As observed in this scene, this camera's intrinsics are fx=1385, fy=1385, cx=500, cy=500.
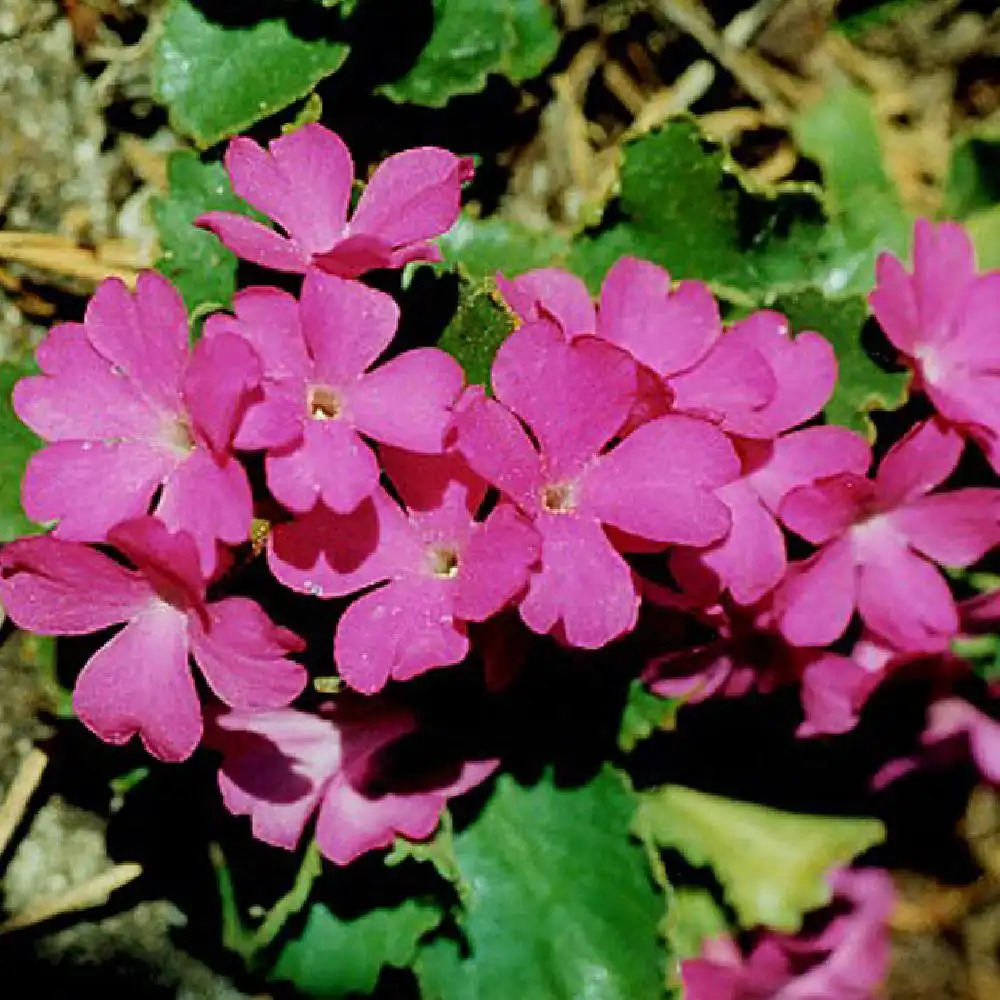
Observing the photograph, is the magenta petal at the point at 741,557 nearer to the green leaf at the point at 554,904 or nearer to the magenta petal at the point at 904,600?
the magenta petal at the point at 904,600

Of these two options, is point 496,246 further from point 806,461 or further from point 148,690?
point 148,690

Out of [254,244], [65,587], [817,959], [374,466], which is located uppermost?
[254,244]

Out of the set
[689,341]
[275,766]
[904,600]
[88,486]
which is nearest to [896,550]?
[904,600]

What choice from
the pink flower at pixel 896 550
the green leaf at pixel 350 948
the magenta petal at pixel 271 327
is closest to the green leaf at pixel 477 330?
the magenta petal at pixel 271 327

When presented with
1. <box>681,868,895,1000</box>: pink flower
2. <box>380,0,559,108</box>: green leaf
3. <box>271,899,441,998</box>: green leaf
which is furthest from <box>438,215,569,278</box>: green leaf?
<box>681,868,895,1000</box>: pink flower

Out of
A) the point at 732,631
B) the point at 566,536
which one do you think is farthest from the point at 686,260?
the point at 566,536

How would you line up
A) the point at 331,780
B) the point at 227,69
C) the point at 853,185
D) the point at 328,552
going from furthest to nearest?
the point at 853,185 → the point at 227,69 → the point at 331,780 → the point at 328,552
